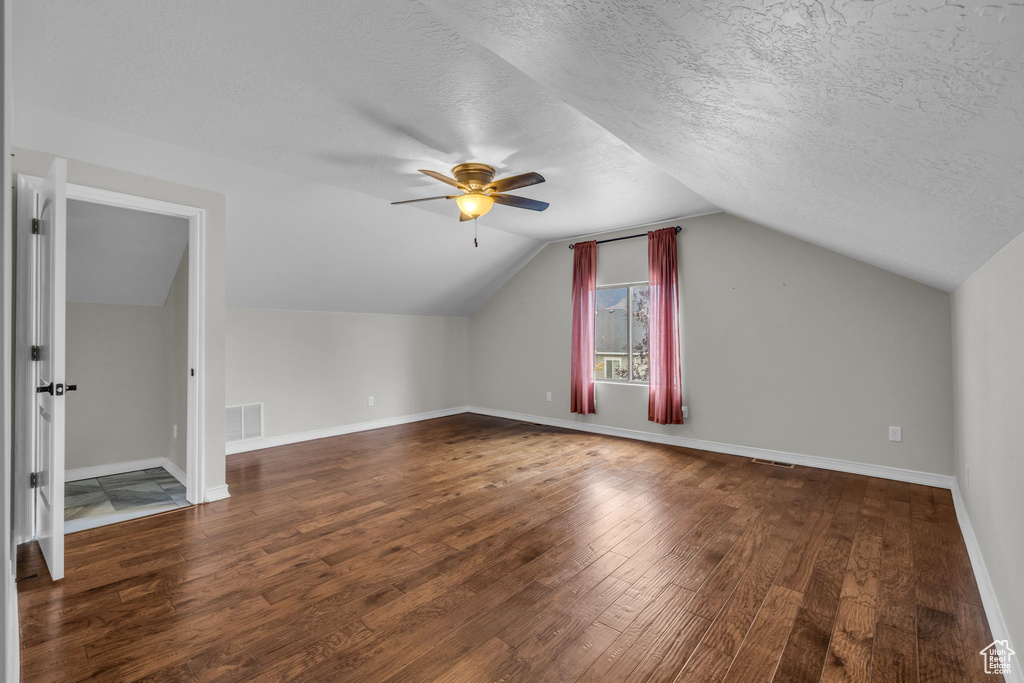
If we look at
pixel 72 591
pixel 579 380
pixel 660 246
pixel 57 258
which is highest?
pixel 660 246

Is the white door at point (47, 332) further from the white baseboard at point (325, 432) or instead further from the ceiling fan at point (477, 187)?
the white baseboard at point (325, 432)

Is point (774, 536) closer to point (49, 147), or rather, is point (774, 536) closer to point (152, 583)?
point (152, 583)

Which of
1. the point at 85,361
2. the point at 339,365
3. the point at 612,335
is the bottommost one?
the point at 339,365

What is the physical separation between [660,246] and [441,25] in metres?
3.92

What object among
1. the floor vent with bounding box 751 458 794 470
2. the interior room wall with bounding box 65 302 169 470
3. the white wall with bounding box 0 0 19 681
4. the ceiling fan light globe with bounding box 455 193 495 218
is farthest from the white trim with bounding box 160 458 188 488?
the floor vent with bounding box 751 458 794 470

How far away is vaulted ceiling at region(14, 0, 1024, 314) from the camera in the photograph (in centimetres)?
102

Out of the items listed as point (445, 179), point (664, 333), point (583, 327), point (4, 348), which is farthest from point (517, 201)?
point (4, 348)

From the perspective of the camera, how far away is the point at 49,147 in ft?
9.27

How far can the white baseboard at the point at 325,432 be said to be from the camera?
4.97 meters

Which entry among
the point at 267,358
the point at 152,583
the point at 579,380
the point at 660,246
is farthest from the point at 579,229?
the point at 152,583

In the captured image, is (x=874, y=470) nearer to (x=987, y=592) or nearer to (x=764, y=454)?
(x=764, y=454)

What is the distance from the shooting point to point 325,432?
570 cm

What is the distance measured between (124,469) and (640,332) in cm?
537

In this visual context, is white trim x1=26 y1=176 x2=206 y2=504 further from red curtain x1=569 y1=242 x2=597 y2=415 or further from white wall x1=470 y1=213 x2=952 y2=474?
white wall x1=470 y1=213 x2=952 y2=474
